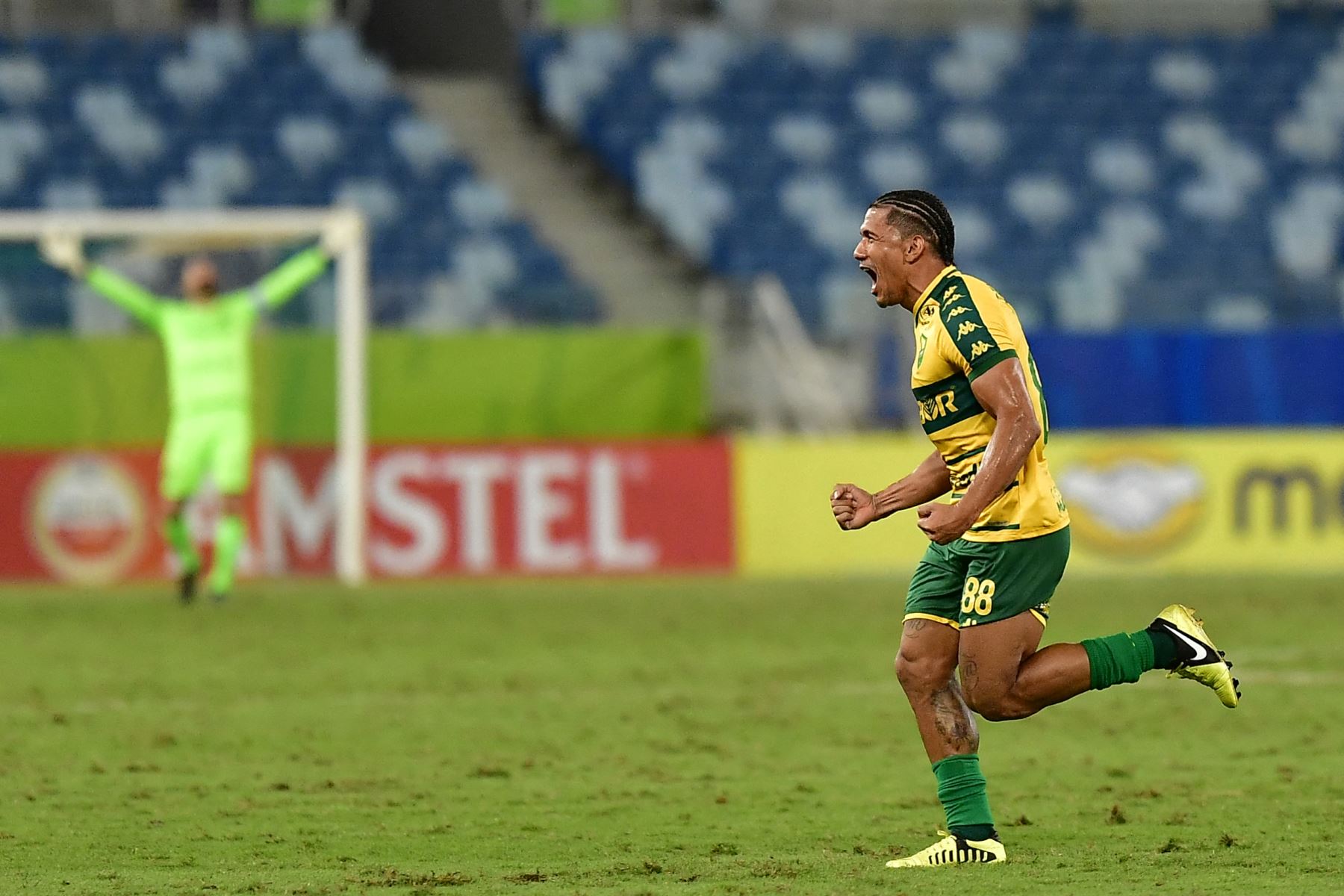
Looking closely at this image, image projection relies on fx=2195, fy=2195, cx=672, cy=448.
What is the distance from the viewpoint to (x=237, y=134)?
22328 millimetres

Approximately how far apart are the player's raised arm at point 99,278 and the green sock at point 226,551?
4.99 feet

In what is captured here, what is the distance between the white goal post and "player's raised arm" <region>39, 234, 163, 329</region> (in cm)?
34

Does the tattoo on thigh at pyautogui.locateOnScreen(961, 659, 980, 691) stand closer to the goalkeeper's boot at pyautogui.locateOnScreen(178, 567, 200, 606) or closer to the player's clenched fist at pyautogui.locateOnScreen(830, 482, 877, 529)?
the player's clenched fist at pyautogui.locateOnScreen(830, 482, 877, 529)

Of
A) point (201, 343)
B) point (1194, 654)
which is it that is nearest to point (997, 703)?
point (1194, 654)

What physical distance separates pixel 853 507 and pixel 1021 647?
2.01ft

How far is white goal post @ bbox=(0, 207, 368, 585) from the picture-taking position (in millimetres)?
16750

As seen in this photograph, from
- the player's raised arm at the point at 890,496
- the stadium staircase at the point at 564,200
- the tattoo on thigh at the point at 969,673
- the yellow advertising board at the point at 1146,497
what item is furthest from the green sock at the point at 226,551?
the tattoo on thigh at the point at 969,673

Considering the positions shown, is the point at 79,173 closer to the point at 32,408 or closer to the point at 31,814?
the point at 32,408

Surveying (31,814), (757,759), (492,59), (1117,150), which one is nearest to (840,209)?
(1117,150)

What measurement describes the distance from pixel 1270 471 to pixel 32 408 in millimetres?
9760

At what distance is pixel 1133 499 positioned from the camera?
17.3 m

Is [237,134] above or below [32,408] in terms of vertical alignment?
above

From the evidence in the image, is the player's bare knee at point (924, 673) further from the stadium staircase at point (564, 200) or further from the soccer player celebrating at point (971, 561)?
the stadium staircase at point (564, 200)

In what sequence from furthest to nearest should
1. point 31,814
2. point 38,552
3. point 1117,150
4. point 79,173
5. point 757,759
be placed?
point 1117,150
point 79,173
point 38,552
point 757,759
point 31,814
